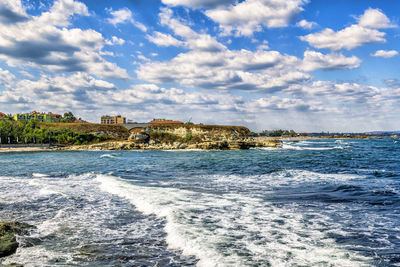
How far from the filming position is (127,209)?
11867 mm

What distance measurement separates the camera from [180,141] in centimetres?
7800

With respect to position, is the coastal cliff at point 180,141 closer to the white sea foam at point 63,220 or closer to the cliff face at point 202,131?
the cliff face at point 202,131

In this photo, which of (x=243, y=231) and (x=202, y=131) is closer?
(x=243, y=231)

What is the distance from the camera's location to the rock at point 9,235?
687 cm

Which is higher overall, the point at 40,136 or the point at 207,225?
the point at 40,136

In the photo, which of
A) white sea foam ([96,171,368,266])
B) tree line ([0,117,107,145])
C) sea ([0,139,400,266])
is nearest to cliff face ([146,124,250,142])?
tree line ([0,117,107,145])

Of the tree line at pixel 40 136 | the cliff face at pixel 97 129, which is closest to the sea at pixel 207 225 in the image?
the tree line at pixel 40 136

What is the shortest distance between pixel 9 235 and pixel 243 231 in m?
6.79

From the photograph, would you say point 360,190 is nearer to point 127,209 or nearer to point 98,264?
point 127,209

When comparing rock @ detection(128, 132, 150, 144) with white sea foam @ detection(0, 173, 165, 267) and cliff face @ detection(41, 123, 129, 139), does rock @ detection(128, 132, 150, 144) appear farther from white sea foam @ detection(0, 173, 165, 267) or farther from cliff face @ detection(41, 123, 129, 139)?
white sea foam @ detection(0, 173, 165, 267)

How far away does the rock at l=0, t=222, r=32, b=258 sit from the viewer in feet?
22.5

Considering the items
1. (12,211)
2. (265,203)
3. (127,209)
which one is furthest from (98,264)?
(265,203)

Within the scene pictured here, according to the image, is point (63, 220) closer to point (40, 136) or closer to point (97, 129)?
point (40, 136)

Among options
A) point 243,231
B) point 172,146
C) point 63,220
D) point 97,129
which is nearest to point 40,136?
point 97,129
